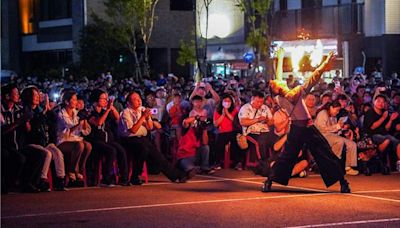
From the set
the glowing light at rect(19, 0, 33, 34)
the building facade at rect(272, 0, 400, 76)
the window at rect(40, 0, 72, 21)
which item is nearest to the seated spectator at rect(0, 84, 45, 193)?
the building facade at rect(272, 0, 400, 76)

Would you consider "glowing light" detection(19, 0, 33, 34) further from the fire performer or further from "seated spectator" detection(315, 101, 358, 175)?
the fire performer

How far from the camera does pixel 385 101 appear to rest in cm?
1661

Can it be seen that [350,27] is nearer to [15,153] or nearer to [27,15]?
[27,15]

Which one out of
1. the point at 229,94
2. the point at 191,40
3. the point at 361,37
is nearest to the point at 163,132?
the point at 229,94

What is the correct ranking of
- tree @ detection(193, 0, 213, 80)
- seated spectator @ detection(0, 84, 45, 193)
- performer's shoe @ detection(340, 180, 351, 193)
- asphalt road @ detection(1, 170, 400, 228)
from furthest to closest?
1. tree @ detection(193, 0, 213, 80)
2. seated spectator @ detection(0, 84, 45, 193)
3. performer's shoe @ detection(340, 180, 351, 193)
4. asphalt road @ detection(1, 170, 400, 228)

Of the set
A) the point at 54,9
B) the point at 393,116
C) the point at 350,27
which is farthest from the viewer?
the point at 54,9

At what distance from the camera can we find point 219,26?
40469mm

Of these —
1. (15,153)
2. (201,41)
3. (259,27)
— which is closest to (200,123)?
(15,153)

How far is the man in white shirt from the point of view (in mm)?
16234

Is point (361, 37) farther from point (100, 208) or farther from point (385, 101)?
point (100, 208)

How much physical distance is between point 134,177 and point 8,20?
34.8 meters

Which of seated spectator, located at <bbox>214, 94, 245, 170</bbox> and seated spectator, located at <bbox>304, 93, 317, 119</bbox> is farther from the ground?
seated spectator, located at <bbox>304, 93, 317, 119</bbox>

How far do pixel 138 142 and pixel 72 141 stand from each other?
1.13m

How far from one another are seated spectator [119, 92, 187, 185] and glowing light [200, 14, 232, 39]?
25.8 meters
